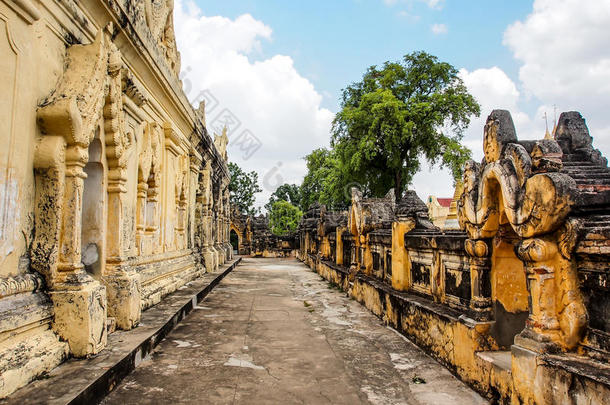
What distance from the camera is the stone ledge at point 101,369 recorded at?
2479 mm

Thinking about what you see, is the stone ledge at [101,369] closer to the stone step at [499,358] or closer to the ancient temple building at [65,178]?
the ancient temple building at [65,178]

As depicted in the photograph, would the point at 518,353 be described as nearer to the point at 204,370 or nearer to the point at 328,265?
the point at 204,370

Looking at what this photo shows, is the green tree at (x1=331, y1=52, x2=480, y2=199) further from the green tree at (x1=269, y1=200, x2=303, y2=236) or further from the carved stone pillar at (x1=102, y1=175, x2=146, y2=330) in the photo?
the carved stone pillar at (x1=102, y1=175, x2=146, y2=330)

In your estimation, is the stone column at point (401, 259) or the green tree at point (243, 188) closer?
the stone column at point (401, 259)

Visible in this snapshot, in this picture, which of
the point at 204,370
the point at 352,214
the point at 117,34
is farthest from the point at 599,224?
the point at 352,214

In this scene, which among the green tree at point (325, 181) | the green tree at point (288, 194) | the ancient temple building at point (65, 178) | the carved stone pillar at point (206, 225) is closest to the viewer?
the ancient temple building at point (65, 178)

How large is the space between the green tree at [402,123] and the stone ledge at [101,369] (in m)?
19.6

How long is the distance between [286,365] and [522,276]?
230 centimetres

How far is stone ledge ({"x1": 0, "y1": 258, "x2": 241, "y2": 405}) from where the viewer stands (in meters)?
2.48

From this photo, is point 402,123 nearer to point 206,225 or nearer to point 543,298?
point 206,225

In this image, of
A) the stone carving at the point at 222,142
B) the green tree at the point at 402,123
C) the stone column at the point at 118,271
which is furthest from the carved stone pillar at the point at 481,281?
the green tree at the point at 402,123

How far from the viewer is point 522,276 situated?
3.49 metres

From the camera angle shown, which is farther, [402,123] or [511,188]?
[402,123]

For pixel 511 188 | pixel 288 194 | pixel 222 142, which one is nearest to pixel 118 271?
pixel 511 188
